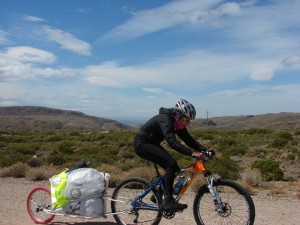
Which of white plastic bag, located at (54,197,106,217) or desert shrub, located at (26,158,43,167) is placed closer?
white plastic bag, located at (54,197,106,217)

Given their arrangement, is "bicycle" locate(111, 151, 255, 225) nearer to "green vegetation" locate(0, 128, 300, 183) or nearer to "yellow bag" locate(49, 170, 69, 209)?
"yellow bag" locate(49, 170, 69, 209)

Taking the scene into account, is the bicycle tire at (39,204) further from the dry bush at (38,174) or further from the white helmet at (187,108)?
the dry bush at (38,174)

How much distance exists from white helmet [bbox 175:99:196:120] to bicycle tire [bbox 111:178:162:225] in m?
1.45

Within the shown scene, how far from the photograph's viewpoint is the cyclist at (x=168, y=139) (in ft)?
20.4

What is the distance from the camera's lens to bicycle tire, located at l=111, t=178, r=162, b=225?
6.79 metres

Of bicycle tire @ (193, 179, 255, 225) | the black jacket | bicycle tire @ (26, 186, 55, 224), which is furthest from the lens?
bicycle tire @ (26, 186, 55, 224)

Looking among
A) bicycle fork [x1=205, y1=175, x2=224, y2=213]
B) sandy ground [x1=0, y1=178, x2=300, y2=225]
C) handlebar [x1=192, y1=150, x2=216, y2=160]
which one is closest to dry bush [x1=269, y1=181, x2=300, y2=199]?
sandy ground [x1=0, y1=178, x2=300, y2=225]

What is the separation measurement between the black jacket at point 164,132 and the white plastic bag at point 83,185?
933 millimetres

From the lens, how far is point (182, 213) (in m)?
8.21

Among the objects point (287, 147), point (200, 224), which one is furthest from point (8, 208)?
point (287, 147)

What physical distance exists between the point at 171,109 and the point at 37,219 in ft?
11.0

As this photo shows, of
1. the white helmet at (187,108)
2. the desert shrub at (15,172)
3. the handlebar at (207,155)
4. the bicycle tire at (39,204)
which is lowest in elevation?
the desert shrub at (15,172)

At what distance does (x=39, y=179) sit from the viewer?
1384cm

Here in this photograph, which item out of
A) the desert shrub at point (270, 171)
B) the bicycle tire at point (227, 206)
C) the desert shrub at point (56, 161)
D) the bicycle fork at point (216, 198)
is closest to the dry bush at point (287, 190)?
the desert shrub at point (270, 171)
